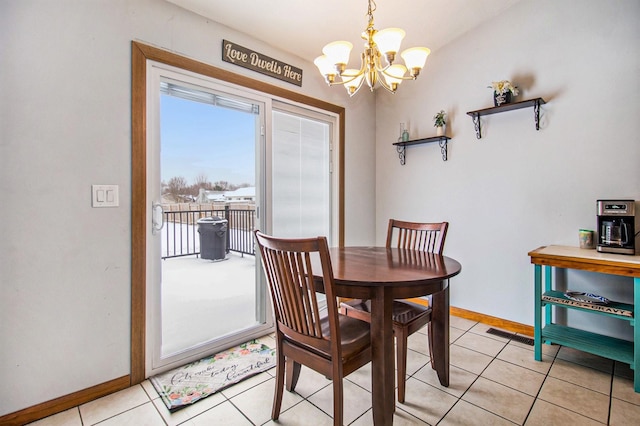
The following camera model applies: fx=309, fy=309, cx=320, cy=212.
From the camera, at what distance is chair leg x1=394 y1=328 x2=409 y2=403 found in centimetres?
170

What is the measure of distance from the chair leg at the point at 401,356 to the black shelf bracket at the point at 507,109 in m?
2.07

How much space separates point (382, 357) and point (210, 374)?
127cm

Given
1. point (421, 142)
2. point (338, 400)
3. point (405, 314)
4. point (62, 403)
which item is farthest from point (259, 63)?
point (62, 403)

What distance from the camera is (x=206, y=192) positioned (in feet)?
7.57

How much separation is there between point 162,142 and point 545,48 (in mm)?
3050

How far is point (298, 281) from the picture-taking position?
136cm

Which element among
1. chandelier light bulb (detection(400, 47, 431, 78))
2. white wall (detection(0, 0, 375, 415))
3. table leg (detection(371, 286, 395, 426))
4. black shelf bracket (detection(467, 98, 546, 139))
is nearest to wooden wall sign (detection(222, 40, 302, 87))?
white wall (detection(0, 0, 375, 415))

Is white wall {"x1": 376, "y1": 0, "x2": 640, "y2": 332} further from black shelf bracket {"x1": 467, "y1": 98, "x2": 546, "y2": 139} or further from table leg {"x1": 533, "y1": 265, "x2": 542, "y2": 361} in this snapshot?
table leg {"x1": 533, "y1": 265, "x2": 542, "y2": 361}

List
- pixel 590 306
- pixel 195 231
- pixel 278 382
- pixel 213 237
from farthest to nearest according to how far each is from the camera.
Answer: pixel 213 237 < pixel 195 231 < pixel 590 306 < pixel 278 382

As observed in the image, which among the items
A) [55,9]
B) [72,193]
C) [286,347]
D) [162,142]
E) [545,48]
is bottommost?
[286,347]

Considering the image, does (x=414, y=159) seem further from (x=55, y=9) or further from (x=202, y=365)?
(x=55, y=9)

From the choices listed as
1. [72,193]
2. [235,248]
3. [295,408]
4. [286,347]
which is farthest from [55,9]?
[295,408]

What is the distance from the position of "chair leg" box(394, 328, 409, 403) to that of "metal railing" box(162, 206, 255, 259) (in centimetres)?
140

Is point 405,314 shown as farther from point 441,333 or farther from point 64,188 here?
point 64,188
